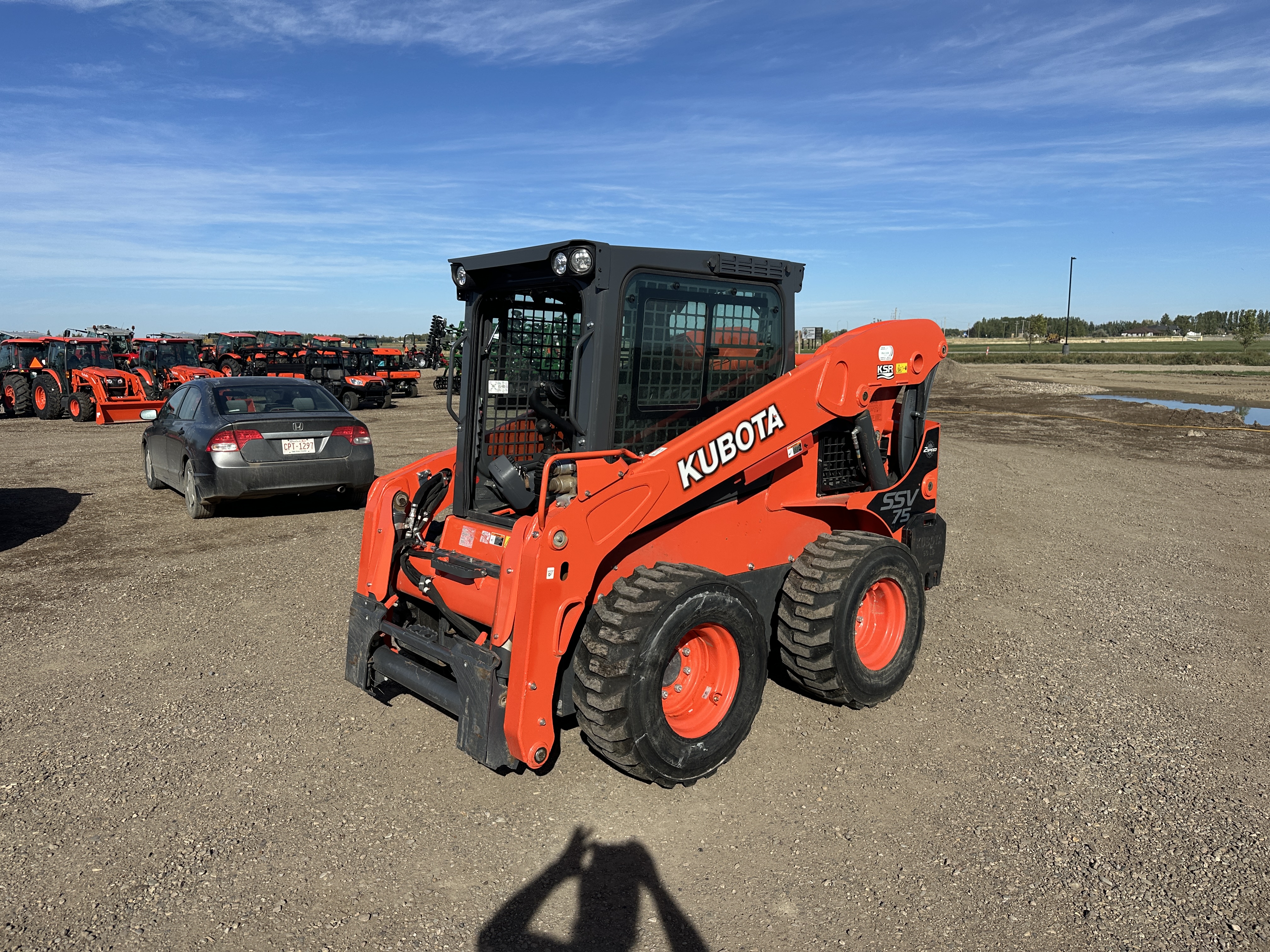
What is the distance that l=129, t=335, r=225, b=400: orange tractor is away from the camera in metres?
23.9

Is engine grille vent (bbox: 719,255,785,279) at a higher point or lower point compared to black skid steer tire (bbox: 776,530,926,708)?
higher

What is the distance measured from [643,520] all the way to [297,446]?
21.2 ft

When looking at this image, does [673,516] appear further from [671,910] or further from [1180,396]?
[1180,396]

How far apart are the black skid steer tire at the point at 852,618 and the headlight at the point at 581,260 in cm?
205

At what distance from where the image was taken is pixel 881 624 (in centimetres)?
532

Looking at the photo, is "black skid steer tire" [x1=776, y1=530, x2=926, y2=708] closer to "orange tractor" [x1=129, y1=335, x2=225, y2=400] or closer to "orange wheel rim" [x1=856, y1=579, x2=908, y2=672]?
"orange wheel rim" [x1=856, y1=579, x2=908, y2=672]

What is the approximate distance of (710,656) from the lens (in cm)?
439

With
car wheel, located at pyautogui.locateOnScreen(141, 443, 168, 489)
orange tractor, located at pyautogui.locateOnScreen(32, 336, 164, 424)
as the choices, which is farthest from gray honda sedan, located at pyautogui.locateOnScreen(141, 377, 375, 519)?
orange tractor, located at pyautogui.locateOnScreen(32, 336, 164, 424)

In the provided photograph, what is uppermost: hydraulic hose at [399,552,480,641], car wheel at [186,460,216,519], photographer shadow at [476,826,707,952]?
hydraulic hose at [399,552,480,641]

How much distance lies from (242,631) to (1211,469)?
1467 cm

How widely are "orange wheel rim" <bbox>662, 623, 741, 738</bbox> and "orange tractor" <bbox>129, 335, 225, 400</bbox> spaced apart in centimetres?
2191

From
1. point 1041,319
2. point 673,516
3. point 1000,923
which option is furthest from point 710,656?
point 1041,319

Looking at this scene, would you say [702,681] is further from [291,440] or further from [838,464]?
[291,440]

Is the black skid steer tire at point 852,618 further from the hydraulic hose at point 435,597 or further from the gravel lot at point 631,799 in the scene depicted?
the hydraulic hose at point 435,597
